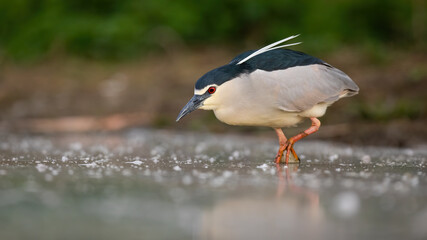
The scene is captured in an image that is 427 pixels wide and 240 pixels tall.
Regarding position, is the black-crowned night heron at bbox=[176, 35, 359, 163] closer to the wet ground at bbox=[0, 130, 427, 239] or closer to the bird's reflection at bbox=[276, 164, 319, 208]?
the wet ground at bbox=[0, 130, 427, 239]

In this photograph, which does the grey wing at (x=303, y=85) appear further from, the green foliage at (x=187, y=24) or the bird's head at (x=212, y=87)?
the green foliage at (x=187, y=24)

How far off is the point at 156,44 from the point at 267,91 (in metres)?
7.36

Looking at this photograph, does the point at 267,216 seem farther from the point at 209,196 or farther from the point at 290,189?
the point at 290,189

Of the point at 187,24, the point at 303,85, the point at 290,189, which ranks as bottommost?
the point at 290,189

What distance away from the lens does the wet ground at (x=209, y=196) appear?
2615 mm

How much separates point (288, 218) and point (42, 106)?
322 inches

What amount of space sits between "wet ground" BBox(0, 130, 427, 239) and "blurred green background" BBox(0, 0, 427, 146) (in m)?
4.58

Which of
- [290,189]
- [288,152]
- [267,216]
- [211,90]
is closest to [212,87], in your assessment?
[211,90]

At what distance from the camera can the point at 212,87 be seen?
201 inches

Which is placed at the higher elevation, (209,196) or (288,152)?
(288,152)

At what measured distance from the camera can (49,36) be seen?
12.1 m

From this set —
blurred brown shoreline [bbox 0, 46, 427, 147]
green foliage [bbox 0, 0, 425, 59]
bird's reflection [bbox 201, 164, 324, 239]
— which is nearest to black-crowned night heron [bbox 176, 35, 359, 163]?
bird's reflection [bbox 201, 164, 324, 239]

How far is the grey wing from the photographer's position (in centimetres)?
518

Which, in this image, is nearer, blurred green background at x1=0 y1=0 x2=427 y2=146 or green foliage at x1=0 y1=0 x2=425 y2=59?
blurred green background at x1=0 y1=0 x2=427 y2=146
